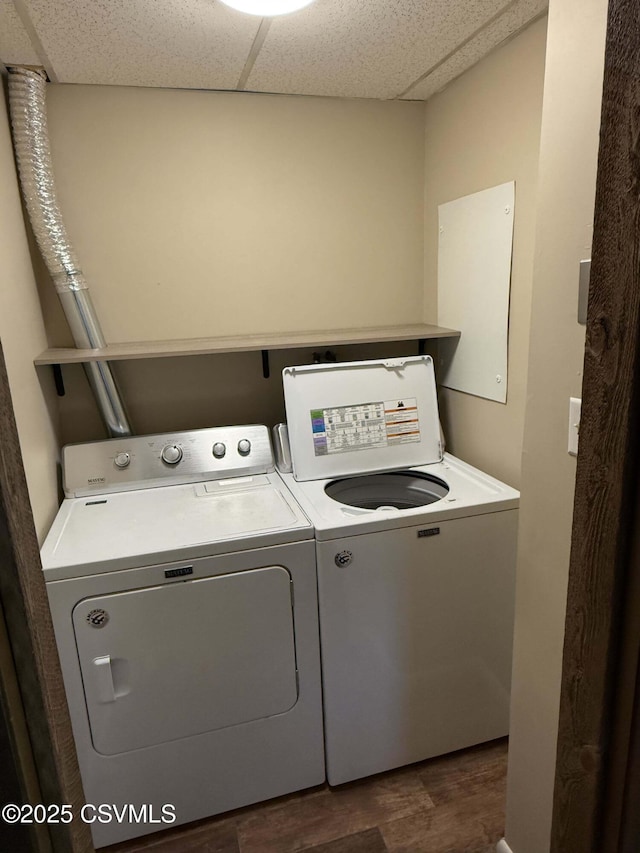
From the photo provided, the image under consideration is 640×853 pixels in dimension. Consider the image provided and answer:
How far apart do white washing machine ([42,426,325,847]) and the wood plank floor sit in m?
0.06

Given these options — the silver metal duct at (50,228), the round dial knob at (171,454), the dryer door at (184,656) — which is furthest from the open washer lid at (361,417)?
the silver metal duct at (50,228)

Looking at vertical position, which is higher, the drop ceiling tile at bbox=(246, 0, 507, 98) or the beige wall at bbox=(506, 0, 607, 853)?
the drop ceiling tile at bbox=(246, 0, 507, 98)

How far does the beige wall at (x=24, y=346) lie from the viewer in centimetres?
156

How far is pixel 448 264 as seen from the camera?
2186mm

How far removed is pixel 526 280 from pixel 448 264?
0.49 metres

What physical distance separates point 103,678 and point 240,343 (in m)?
1.18

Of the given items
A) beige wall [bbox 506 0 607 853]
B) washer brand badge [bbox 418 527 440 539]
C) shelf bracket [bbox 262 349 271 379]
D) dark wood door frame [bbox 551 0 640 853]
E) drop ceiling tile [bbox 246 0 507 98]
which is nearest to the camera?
dark wood door frame [bbox 551 0 640 853]

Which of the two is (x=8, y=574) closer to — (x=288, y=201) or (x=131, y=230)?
(x=131, y=230)

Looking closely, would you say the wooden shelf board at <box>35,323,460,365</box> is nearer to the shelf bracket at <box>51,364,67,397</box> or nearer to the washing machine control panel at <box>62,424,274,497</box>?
the shelf bracket at <box>51,364,67,397</box>

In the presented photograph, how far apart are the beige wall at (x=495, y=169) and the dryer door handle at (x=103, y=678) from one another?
1.43 metres

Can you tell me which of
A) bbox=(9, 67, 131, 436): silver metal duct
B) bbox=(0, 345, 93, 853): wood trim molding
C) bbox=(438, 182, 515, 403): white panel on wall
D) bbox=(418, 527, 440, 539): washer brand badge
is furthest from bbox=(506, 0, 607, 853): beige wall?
bbox=(9, 67, 131, 436): silver metal duct

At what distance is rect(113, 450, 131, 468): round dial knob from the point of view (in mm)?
1958

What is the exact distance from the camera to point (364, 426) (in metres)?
2.07

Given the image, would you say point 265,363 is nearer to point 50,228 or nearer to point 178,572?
point 50,228
